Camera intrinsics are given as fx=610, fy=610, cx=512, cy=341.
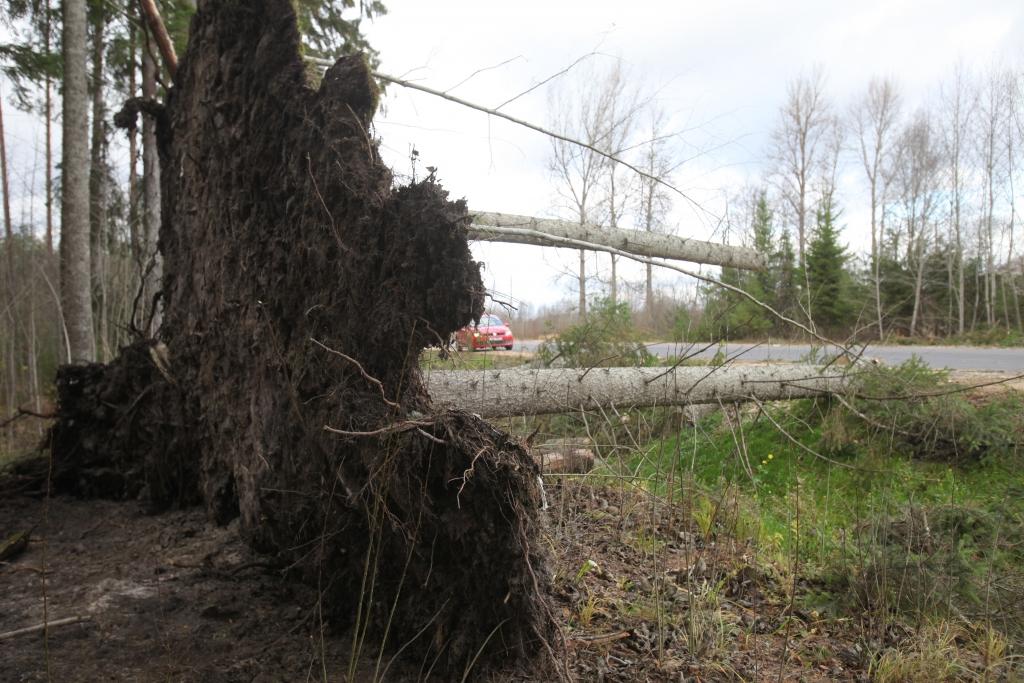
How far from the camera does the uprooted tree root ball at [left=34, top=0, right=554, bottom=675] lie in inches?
84.7

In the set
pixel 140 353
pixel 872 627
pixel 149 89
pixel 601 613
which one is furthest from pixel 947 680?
pixel 149 89

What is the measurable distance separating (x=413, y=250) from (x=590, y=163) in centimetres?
210

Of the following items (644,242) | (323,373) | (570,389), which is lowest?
(570,389)

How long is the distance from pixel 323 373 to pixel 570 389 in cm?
280

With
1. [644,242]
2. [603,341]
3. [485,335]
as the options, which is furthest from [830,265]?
[485,335]

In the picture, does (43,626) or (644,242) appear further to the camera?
(644,242)

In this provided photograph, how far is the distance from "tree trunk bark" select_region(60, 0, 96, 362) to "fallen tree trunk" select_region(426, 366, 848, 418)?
5.40 meters

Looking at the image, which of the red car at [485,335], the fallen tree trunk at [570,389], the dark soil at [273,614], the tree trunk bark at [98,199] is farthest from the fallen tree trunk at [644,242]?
the tree trunk bark at [98,199]

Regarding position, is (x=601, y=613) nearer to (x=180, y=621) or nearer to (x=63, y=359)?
(x=180, y=621)

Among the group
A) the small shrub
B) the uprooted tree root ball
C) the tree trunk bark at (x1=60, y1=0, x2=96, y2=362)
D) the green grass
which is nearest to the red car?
the uprooted tree root ball

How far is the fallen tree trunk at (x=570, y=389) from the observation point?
15.9ft

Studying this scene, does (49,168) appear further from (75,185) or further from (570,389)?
(570,389)

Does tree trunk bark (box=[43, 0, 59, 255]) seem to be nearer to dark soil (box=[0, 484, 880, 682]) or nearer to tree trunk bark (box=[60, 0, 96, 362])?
tree trunk bark (box=[60, 0, 96, 362])

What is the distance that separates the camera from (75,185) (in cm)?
730
